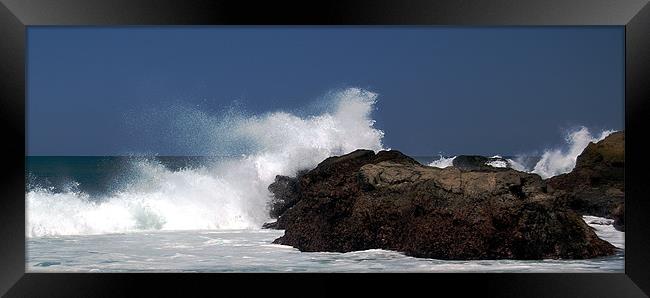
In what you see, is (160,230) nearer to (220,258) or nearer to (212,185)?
(220,258)

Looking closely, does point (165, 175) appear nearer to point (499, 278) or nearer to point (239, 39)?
point (239, 39)

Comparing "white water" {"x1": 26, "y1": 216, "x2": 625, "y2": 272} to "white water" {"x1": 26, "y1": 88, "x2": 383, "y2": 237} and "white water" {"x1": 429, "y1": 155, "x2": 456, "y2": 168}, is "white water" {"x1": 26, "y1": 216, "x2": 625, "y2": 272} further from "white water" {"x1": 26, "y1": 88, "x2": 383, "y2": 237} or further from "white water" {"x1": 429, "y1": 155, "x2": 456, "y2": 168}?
"white water" {"x1": 429, "y1": 155, "x2": 456, "y2": 168}

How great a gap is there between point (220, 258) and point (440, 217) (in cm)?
215

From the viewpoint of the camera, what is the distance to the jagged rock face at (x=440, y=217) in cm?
656

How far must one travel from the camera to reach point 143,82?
696 cm

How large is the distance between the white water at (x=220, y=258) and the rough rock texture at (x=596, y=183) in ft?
0.63

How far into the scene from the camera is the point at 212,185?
8.12 metres

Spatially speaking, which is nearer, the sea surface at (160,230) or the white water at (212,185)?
the sea surface at (160,230)

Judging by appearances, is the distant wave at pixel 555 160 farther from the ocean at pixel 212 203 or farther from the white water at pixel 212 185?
the white water at pixel 212 185

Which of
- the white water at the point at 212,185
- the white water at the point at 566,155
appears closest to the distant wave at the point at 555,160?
the white water at the point at 566,155

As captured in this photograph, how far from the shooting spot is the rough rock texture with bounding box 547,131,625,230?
6.80 meters

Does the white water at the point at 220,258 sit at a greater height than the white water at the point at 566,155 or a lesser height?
lesser

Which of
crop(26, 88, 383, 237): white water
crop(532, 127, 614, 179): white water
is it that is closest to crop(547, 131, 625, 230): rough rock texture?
crop(532, 127, 614, 179): white water

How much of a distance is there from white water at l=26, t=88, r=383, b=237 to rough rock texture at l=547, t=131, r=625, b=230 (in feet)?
6.70
